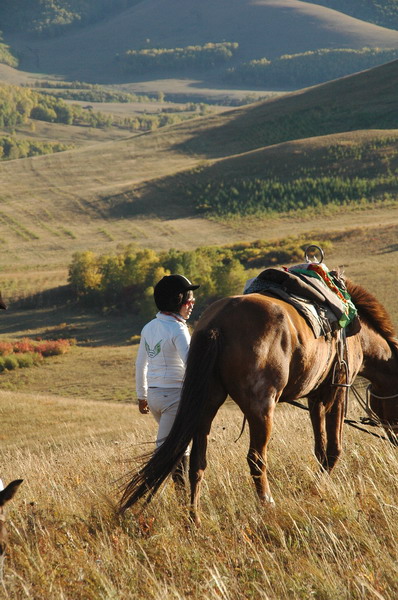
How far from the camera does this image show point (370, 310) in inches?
281

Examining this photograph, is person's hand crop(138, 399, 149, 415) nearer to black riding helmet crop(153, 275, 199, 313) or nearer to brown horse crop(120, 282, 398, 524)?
black riding helmet crop(153, 275, 199, 313)

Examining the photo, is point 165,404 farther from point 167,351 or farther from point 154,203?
point 154,203

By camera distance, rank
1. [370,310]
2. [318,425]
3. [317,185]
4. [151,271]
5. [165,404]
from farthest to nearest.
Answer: [317,185] → [151,271] → [370,310] → [318,425] → [165,404]

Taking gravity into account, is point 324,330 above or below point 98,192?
above

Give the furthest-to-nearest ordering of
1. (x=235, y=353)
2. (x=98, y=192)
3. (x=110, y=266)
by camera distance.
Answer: (x=98, y=192) < (x=110, y=266) < (x=235, y=353)

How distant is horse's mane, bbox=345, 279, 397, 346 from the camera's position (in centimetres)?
709

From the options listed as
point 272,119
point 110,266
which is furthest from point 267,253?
point 272,119

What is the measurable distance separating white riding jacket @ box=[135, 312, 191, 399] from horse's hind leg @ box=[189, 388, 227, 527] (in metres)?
0.77

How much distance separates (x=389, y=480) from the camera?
18.0 feet

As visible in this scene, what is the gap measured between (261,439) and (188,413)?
561mm

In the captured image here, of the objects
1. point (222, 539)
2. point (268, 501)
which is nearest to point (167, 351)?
point (268, 501)

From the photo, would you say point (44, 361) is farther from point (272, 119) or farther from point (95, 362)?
point (272, 119)

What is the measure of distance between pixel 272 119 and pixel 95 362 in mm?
92758

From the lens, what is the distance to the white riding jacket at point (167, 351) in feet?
19.5
